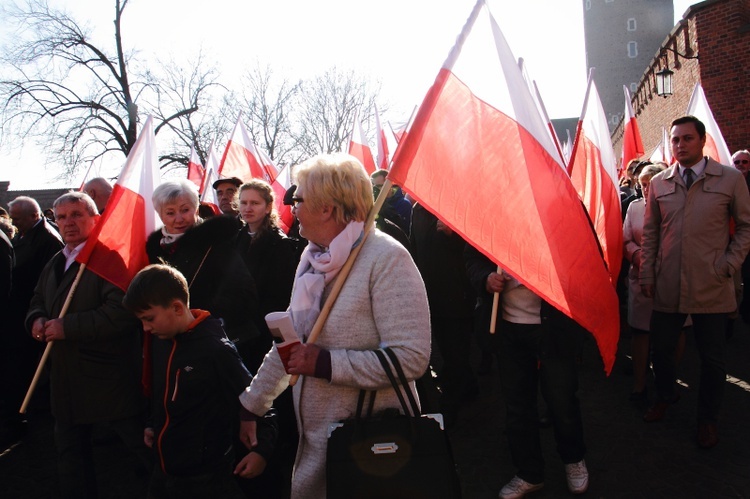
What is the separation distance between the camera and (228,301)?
327cm

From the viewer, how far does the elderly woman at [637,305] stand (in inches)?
180

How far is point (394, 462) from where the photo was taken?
171 centimetres

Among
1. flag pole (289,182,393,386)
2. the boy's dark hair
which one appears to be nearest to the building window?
the boy's dark hair

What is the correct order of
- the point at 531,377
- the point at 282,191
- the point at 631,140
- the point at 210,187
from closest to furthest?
the point at 531,377
the point at 210,187
the point at 282,191
the point at 631,140

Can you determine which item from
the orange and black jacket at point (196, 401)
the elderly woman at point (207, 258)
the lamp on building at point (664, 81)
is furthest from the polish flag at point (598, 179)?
the lamp on building at point (664, 81)

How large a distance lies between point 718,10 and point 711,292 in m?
12.0

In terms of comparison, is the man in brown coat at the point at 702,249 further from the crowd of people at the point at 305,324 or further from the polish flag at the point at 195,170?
the polish flag at the point at 195,170

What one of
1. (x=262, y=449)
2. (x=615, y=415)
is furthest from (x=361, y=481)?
(x=615, y=415)

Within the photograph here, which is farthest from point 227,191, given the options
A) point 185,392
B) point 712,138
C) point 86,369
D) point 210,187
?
point 712,138

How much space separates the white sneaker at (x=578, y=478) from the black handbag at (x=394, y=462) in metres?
1.87

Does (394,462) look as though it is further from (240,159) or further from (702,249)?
(240,159)

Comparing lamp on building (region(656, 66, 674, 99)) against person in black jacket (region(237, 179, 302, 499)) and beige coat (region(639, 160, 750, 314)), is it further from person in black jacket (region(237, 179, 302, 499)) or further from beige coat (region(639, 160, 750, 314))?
person in black jacket (region(237, 179, 302, 499))

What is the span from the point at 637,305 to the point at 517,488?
2.07m

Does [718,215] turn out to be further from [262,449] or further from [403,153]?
[262,449]
